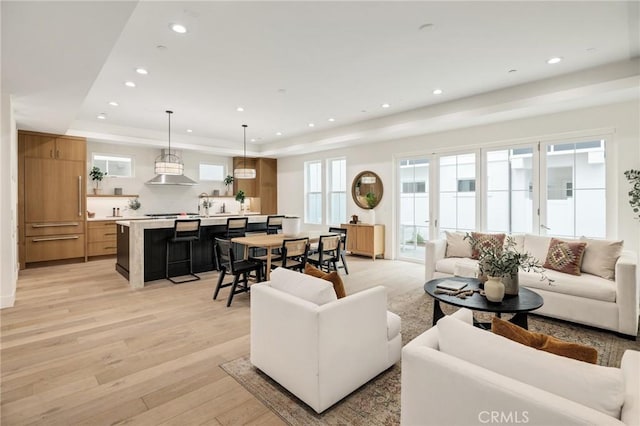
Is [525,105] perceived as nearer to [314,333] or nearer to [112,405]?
[314,333]

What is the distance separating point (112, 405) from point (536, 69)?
5.54 m

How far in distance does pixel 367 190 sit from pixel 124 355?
6.00 m

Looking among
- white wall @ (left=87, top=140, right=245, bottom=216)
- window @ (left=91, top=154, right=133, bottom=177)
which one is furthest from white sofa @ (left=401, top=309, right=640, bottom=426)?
window @ (left=91, top=154, right=133, bottom=177)

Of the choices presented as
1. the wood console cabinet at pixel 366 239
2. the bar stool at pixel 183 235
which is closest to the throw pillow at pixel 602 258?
the wood console cabinet at pixel 366 239

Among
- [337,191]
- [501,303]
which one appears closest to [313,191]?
[337,191]

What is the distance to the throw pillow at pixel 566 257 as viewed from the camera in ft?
12.1

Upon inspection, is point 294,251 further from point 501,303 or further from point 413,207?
point 413,207

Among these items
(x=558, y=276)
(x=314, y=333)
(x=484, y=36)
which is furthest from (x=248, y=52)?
(x=558, y=276)

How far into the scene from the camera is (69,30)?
250 centimetres

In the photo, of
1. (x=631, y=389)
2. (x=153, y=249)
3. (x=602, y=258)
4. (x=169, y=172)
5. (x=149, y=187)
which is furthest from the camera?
(x=149, y=187)

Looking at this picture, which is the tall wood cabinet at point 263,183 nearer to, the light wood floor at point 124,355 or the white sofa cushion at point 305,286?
the light wood floor at point 124,355

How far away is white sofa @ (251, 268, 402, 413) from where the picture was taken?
1.94 m

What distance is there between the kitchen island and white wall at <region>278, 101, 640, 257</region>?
3.68m

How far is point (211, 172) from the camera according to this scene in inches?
369
